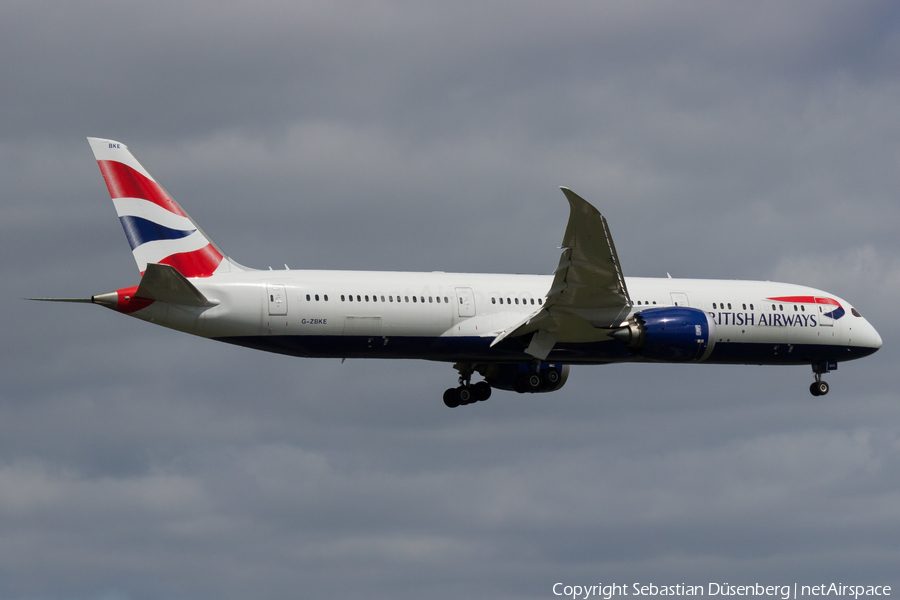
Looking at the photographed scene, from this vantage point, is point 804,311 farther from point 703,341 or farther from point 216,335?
point 216,335

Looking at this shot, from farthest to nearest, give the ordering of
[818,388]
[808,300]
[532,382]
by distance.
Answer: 1. [818,388]
2. [808,300]
3. [532,382]

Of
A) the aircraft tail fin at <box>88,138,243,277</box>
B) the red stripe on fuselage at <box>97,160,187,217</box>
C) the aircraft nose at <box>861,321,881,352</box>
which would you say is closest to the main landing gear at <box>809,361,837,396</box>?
the aircraft nose at <box>861,321,881,352</box>

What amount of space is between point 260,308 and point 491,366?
427 inches

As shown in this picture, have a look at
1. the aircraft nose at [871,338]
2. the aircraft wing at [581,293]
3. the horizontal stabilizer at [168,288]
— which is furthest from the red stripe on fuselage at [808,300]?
the horizontal stabilizer at [168,288]

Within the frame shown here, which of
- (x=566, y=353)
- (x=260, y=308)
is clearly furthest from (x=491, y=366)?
(x=260, y=308)

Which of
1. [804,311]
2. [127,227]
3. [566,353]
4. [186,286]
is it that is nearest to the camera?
[186,286]

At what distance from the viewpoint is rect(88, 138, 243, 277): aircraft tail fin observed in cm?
3816

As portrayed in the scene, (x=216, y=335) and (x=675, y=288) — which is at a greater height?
(x=675, y=288)

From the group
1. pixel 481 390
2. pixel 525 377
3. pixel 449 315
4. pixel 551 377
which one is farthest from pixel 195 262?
pixel 551 377

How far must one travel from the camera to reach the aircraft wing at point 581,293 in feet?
116

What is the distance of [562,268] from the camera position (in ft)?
122

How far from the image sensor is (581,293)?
38219mm

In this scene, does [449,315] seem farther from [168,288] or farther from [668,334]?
[168,288]

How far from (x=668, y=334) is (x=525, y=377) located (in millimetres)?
6647
